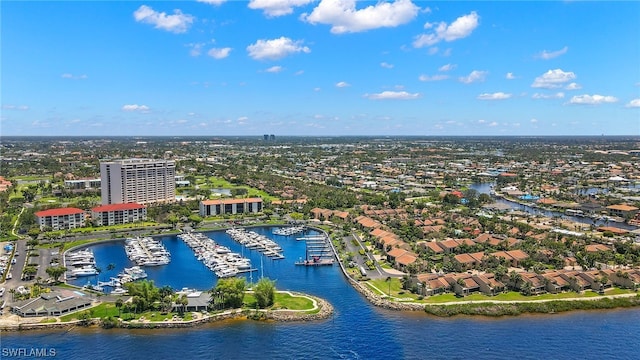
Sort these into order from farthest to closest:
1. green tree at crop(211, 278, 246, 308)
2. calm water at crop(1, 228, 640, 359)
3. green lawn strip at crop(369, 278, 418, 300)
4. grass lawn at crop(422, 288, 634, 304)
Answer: green lawn strip at crop(369, 278, 418, 300), grass lawn at crop(422, 288, 634, 304), green tree at crop(211, 278, 246, 308), calm water at crop(1, 228, 640, 359)

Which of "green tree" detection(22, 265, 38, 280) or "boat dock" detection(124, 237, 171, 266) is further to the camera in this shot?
"boat dock" detection(124, 237, 171, 266)

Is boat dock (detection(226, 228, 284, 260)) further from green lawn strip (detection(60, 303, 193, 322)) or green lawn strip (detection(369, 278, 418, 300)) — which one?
green lawn strip (detection(60, 303, 193, 322))

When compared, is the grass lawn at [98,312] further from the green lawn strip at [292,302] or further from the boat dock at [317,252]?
the boat dock at [317,252]

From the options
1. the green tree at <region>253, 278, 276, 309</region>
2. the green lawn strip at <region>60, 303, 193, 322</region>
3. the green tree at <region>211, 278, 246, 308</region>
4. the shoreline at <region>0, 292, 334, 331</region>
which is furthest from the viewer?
the green tree at <region>253, 278, 276, 309</region>

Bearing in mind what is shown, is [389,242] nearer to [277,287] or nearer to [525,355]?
[277,287]

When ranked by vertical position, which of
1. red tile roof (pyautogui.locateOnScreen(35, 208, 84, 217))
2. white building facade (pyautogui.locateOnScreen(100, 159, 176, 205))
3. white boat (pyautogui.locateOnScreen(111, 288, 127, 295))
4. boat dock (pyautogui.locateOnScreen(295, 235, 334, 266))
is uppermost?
white building facade (pyautogui.locateOnScreen(100, 159, 176, 205))

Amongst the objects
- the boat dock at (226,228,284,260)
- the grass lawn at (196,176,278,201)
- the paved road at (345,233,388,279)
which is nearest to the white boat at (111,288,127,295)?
the boat dock at (226,228,284,260)

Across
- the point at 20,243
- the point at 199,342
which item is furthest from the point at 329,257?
the point at 20,243

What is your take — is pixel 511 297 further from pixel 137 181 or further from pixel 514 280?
pixel 137 181

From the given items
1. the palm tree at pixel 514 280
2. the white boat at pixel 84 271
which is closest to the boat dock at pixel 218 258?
the white boat at pixel 84 271
